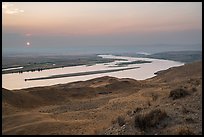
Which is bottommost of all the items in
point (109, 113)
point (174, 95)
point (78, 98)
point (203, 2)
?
point (78, 98)

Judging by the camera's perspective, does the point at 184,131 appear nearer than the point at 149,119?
Yes

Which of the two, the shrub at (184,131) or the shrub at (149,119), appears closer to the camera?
the shrub at (184,131)

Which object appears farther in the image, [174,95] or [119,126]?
[174,95]

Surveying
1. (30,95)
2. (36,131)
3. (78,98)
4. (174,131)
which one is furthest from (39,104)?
(174,131)

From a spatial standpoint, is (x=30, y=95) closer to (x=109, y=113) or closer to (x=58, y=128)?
(x=109, y=113)

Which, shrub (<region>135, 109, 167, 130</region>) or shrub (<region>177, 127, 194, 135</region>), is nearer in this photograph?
shrub (<region>177, 127, 194, 135</region>)

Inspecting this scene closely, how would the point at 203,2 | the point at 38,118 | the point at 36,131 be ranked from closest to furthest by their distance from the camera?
the point at 203,2 → the point at 36,131 → the point at 38,118

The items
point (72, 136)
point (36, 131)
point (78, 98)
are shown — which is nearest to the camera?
point (72, 136)

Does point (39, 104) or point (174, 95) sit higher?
point (174, 95)
